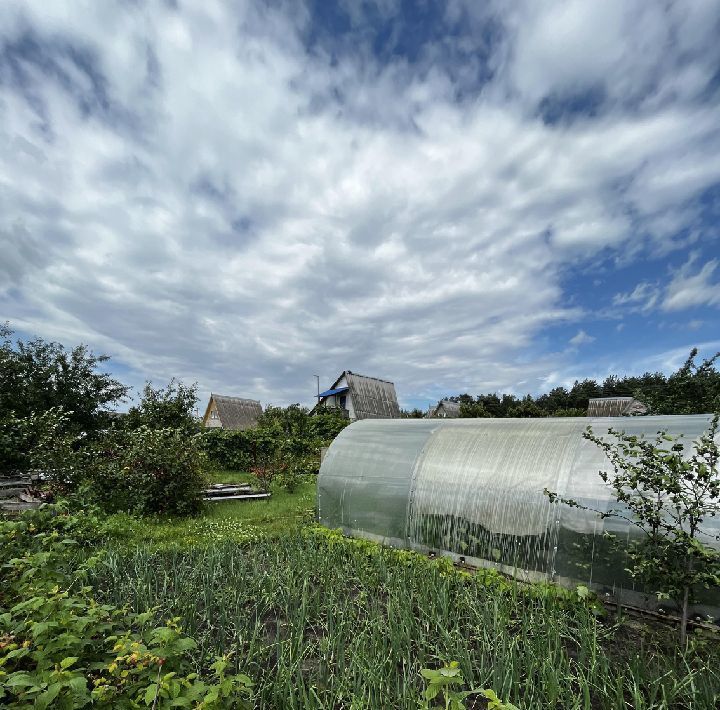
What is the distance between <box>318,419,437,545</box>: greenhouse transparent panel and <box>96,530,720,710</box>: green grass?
1361 mm

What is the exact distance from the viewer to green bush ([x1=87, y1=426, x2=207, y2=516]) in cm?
1052

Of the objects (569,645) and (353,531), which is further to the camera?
(353,531)

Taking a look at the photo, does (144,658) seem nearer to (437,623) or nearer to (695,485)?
(437,623)

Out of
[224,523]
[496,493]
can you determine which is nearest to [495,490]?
[496,493]

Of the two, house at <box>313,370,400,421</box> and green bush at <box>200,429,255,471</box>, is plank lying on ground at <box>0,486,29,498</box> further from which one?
house at <box>313,370,400,421</box>

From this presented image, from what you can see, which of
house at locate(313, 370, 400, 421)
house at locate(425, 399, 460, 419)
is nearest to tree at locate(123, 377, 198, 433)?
house at locate(313, 370, 400, 421)

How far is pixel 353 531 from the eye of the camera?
7.96m

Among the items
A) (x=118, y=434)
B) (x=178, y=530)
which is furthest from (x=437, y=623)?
(x=118, y=434)

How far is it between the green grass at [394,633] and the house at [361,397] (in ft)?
99.4

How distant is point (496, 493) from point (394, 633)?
306 centimetres

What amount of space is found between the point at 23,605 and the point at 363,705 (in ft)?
7.97

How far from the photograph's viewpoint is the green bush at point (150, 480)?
1052cm

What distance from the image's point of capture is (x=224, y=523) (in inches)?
372

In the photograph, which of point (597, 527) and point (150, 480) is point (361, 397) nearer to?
point (150, 480)
